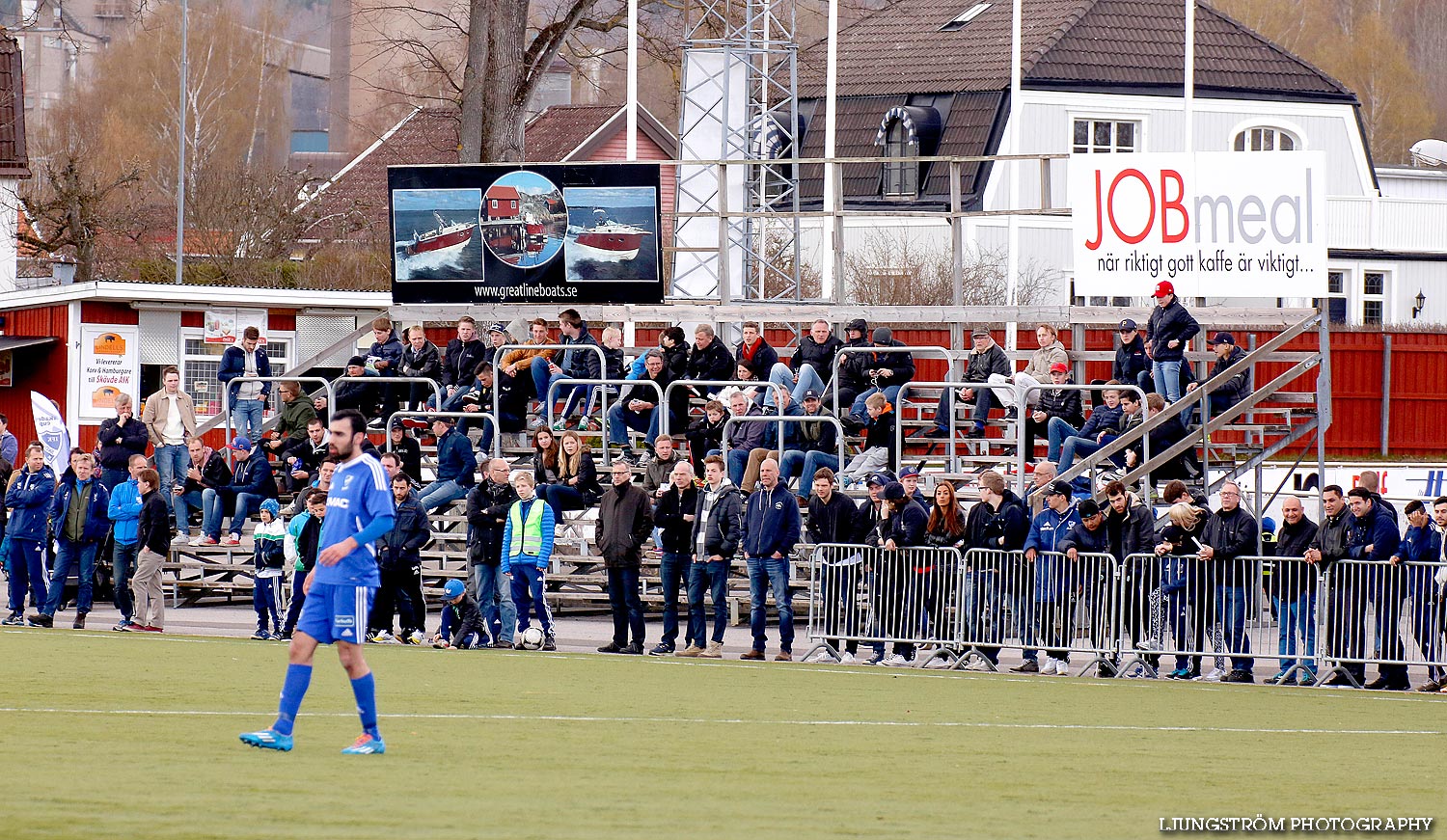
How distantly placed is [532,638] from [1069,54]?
3168 cm

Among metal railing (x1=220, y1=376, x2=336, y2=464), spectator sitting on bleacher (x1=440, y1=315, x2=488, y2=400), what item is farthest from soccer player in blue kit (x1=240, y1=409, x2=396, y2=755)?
spectator sitting on bleacher (x1=440, y1=315, x2=488, y2=400)


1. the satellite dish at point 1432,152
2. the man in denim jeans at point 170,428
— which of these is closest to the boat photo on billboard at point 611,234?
the man in denim jeans at point 170,428

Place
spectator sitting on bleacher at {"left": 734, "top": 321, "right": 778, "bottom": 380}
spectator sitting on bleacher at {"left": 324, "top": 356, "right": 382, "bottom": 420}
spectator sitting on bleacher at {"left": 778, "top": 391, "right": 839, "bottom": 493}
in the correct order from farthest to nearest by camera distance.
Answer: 1. spectator sitting on bleacher at {"left": 324, "top": 356, "right": 382, "bottom": 420}
2. spectator sitting on bleacher at {"left": 734, "top": 321, "right": 778, "bottom": 380}
3. spectator sitting on bleacher at {"left": 778, "top": 391, "right": 839, "bottom": 493}

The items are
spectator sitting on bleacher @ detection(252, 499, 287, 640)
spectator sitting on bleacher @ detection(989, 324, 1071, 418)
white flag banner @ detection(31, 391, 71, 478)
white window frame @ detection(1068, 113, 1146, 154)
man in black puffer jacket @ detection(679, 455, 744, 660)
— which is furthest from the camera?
white window frame @ detection(1068, 113, 1146, 154)

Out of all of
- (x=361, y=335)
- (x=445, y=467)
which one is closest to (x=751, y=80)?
(x=361, y=335)

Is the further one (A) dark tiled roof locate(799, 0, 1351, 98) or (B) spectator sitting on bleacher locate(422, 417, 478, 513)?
(A) dark tiled roof locate(799, 0, 1351, 98)

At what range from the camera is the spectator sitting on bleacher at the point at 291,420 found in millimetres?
22828

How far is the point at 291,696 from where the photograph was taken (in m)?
9.30

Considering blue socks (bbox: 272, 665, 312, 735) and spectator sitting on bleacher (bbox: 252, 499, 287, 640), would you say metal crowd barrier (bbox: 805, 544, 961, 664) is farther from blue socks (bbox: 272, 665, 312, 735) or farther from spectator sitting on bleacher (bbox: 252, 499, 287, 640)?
blue socks (bbox: 272, 665, 312, 735)

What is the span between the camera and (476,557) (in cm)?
1764

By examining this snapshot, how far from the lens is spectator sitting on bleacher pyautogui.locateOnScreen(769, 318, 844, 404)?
842 inches

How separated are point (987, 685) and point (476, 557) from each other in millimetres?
5219

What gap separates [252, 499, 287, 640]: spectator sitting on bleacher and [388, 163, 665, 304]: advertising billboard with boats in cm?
804

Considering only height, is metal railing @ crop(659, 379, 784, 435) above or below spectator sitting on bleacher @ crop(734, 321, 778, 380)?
below
